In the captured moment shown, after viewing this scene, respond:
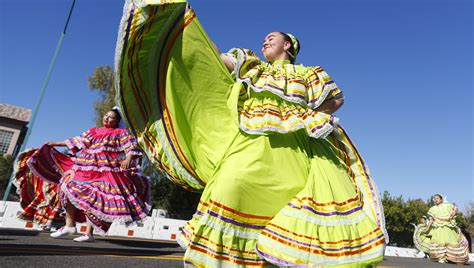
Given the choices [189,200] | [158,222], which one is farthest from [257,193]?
[189,200]

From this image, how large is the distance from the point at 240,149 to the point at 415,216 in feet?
107

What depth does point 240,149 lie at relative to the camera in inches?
82.0

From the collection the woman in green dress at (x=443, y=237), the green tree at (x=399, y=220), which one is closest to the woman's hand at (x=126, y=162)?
the woman in green dress at (x=443, y=237)

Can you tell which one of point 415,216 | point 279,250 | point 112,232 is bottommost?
point 112,232

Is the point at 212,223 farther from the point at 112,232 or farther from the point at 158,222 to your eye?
the point at 158,222

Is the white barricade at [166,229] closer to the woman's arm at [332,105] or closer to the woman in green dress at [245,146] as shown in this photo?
the woman in green dress at [245,146]

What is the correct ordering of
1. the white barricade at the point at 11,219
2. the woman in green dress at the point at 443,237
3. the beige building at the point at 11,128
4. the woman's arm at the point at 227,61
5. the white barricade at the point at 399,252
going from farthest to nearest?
the beige building at the point at 11,128 < the white barricade at the point at 399,252 < the woman in green dress at the point at 443,237 < the white barricade at the point at 11,219 < the woman's arm at the point at 227,61

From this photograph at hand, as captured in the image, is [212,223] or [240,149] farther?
[240,149]

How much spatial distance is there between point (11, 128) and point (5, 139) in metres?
1.12

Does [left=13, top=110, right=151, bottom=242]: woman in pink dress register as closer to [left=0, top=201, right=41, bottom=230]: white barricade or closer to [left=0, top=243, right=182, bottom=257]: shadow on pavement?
[left=0, top=243, right=182, bottom=257]: shadow on pavement

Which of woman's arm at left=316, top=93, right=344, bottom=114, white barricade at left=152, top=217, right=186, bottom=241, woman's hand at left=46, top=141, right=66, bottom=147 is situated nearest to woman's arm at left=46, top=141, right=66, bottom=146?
woman's hand at left=46, top=141, right=66, bottom=147

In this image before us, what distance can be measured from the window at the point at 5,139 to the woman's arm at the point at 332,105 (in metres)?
35.8

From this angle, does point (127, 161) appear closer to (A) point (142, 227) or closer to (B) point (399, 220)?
(A) point (142, 227)

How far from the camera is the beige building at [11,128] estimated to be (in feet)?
105
